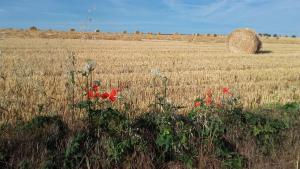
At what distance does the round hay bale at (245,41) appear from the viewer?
21.8 metres

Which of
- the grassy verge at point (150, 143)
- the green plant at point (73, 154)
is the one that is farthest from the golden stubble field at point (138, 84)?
the green plant at point (73, 154)

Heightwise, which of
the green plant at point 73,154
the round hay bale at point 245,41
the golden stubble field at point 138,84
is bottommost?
the golden stubble field at point 138,84

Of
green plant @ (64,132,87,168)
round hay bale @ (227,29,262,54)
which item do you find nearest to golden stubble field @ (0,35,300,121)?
green plant @ (64,132,87,168)

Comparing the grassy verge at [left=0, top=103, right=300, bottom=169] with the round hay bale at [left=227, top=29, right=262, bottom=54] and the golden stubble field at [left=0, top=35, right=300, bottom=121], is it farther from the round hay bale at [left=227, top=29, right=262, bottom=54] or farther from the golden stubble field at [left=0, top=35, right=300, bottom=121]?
the round hay bale at [left=227, top=29, right=262, bottom=54]

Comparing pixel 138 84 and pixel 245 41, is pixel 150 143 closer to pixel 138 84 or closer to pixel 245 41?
pixel 138 84

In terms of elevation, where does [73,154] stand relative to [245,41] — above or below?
below

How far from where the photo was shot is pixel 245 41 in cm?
2184

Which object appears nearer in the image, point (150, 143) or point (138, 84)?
point (150, 143)

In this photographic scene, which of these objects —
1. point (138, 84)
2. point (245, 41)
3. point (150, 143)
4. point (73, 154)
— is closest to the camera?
point (73, 154)

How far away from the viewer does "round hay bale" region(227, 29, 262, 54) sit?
71.5 ft

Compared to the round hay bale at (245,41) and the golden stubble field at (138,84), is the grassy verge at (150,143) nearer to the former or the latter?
the golden stubble field at (138,84)

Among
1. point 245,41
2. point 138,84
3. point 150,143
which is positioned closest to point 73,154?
point 150,143

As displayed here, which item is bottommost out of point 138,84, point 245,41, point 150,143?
point 138,84

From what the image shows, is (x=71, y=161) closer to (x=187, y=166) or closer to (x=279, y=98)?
(x=187, y=166)
